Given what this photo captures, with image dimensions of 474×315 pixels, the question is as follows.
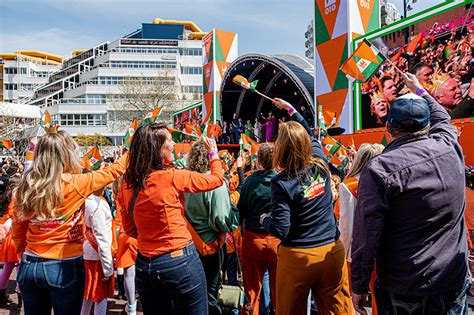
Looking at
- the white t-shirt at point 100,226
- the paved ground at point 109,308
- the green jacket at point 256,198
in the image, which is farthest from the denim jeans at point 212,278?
the paved ground at point 109,308

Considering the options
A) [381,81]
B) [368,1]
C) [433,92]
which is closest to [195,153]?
[433,92]

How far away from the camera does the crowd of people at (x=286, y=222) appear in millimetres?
1870

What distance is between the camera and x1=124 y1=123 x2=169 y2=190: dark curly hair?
249 centimetres

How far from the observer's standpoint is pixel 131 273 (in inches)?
164

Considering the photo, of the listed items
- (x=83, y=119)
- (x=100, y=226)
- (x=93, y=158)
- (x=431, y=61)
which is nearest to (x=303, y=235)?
(x=100, y=226)

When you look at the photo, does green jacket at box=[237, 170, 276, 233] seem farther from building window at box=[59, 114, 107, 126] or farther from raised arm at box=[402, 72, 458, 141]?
building window at box=[59, 114, 107, 126]

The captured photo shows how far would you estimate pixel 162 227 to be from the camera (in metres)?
2.43

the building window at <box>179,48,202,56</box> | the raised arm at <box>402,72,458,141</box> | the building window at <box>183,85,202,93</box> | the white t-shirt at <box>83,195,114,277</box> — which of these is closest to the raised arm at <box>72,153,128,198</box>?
the white t-shirt at <box>83,195,114,277</box>

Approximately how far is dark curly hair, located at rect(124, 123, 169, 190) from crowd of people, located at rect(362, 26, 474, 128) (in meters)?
8.02

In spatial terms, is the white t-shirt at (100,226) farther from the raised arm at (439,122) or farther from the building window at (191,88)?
the building window at (191,88)

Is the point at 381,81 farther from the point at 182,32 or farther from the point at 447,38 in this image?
the point at 182,32

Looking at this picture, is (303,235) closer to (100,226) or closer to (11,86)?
(100,226)

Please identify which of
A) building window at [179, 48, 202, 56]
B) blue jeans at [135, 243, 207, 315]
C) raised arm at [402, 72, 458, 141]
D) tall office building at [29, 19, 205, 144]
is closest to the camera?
raised arm at [402, 72, 458, 141]

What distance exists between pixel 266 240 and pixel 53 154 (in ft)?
6.36
